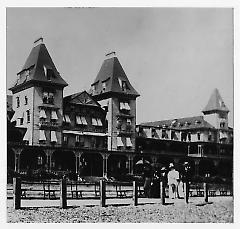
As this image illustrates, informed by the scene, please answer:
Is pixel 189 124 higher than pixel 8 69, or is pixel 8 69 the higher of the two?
pixel 8 69

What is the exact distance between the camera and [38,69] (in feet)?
23.0

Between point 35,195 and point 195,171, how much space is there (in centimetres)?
140

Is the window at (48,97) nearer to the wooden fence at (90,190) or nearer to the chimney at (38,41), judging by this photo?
the chimney at (38,41)

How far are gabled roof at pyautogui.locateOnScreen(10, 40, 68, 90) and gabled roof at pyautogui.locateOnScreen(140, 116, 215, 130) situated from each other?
0.86 meters

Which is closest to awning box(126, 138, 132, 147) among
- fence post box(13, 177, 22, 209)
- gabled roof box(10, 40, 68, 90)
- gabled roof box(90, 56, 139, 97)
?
gabled roof box(90, 56, 139, 97)

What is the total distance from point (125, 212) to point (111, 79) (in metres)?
1.14

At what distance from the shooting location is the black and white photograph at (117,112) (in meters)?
6.97

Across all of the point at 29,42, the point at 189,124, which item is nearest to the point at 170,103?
the point at 189,124

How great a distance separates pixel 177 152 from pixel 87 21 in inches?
54.1

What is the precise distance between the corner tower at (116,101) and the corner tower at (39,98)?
1.10ft

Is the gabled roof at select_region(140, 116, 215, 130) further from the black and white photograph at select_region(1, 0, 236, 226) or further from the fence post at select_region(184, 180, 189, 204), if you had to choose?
the fence post at select_region(184, 180, 189, 204)
